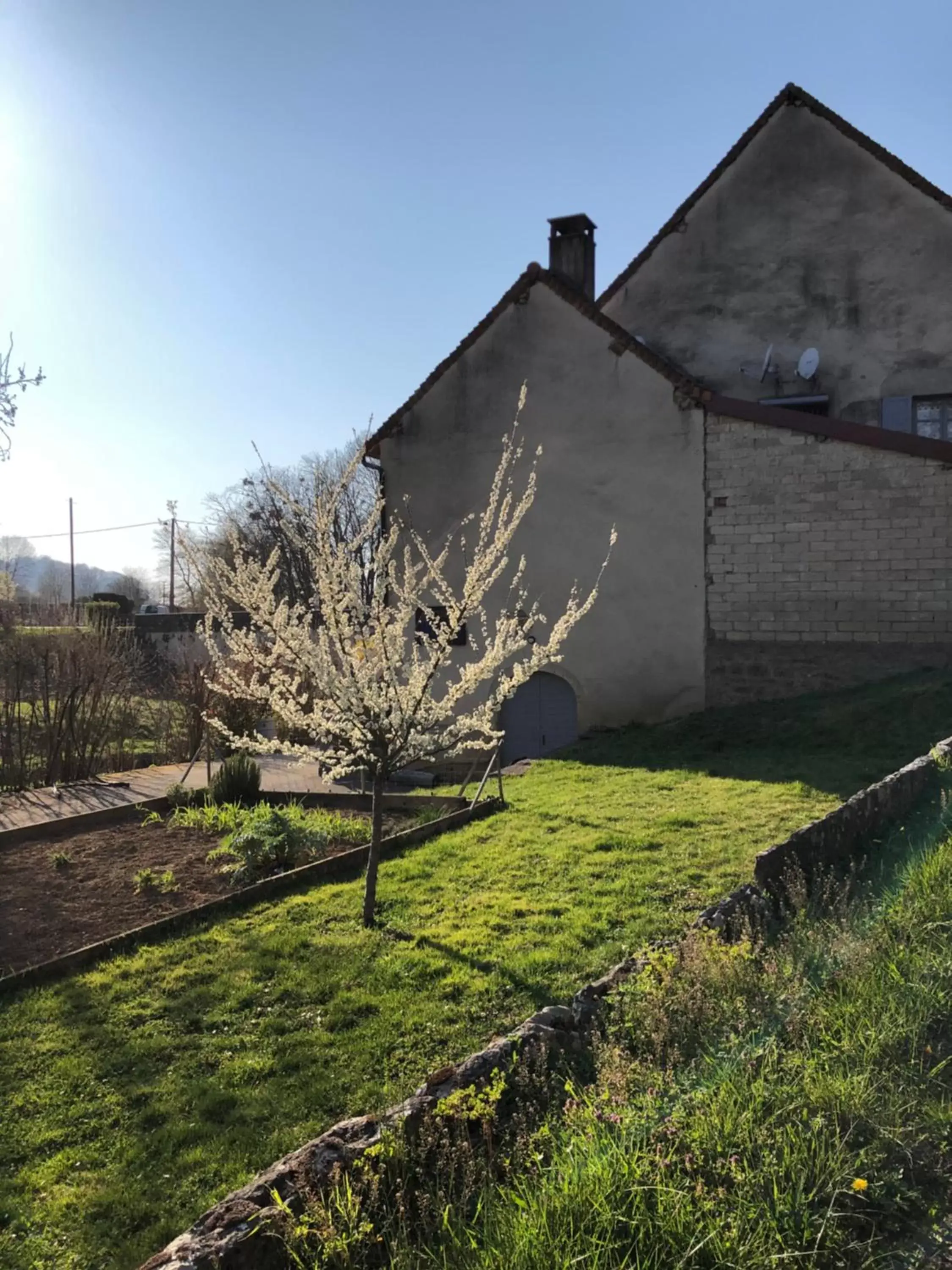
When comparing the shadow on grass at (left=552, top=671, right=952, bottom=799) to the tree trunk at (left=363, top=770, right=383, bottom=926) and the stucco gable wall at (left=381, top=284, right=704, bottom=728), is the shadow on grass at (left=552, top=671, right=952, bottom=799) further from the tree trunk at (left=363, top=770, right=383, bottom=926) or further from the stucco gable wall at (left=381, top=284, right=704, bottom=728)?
the tree trunk at (left=363, top=770, right=383, bottom=926)

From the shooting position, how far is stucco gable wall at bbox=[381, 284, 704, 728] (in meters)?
14.8

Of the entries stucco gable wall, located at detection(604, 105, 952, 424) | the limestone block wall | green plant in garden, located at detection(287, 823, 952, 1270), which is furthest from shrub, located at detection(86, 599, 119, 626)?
green plant in garden, located at detection(287, 823, 952, 1270)

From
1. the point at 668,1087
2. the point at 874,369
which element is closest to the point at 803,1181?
the point at 668,1087

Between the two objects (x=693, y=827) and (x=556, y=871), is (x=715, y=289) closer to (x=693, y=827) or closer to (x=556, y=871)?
(x=693, y=827)

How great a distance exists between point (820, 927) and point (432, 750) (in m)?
2.79

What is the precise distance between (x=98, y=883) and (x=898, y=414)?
15.2 m

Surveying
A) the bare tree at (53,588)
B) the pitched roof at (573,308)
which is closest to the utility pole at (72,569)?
the bare tree at (53,588)

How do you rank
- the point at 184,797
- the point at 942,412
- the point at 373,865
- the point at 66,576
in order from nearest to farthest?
1. the point at 373,865
2. the point at 184,797
3. the point at 942,412
4. the point at 66,576

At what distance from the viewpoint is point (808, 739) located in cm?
1162

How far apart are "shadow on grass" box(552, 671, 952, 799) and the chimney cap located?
1016 centimetres

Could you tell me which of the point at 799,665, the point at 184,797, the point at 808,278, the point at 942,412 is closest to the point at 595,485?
the point at 799,665

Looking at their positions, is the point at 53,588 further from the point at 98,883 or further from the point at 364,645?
the point at 364,645

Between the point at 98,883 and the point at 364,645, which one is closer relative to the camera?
the point at 364,645

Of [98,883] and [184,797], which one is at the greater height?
[184,797]
